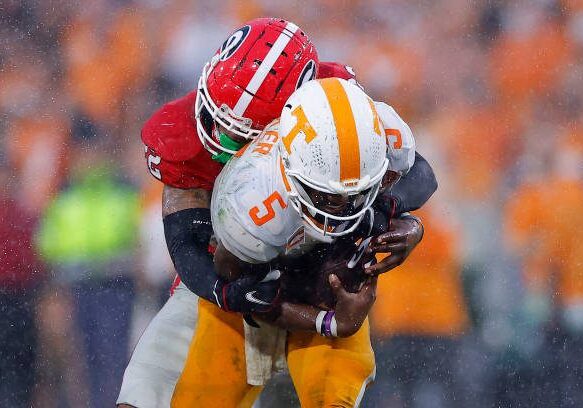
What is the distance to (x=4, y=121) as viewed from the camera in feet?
12.3

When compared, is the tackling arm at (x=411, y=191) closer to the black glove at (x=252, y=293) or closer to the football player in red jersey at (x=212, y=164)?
the football player in red jersey at (x=212, y=164)

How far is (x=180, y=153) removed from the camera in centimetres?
242

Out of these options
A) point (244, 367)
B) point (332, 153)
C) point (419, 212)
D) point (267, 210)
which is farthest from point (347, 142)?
point (419, 212)

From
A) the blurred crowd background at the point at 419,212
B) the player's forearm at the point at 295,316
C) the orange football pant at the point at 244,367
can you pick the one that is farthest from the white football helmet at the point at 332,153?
the blurred crowd background at the point at 419,212

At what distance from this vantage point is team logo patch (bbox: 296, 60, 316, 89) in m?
2.32

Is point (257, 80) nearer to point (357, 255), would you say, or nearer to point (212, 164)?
point (212, 164)

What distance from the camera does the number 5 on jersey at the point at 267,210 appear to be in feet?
6.58

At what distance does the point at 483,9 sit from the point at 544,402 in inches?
51.5

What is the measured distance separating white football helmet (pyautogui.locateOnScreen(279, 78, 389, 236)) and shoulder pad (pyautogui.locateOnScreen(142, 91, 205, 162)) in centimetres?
43

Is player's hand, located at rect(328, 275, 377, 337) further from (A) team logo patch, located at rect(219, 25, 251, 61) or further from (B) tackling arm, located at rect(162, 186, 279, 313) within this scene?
(A) team logo patch, located at rect(219, 25, 251, 61)

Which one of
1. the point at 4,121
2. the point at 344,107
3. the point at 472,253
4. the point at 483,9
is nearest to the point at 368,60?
the point at 483,9

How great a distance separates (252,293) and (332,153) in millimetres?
346

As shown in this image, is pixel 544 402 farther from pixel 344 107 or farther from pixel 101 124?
pixel 344 107

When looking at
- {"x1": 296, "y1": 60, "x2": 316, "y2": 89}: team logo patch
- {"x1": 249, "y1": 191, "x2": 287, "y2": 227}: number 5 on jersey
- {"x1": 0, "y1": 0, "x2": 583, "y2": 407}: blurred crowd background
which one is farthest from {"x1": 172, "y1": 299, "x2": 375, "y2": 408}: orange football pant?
{"x1": 0, "y1": 0, "x2": 583, "y2": 407}: blurred crowd background
